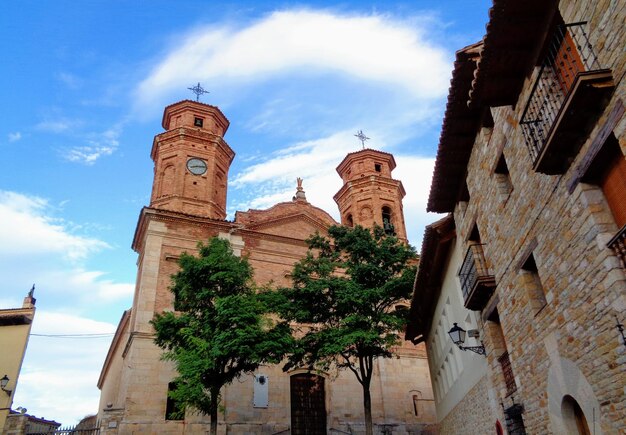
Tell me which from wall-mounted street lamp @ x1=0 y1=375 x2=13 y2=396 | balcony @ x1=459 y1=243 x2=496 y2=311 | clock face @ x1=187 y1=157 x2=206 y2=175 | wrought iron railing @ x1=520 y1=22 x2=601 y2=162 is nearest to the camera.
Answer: wrought iron railing @ x1=520 y1=22 x2=601 y2=162

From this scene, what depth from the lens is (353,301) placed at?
1886 centimetres

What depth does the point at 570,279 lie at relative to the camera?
673 cm

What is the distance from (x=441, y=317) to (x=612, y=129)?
37.8 ft

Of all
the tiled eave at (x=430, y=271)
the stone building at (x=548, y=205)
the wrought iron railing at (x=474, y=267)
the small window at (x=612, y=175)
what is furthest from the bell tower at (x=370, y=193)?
the small window at (x=612, y=175)

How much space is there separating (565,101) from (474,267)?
221 inches

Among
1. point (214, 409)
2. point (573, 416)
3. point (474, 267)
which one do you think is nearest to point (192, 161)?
point (214, 409)

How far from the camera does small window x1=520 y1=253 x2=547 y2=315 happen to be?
8.12 meters

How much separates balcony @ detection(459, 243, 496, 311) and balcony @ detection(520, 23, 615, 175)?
3.48m

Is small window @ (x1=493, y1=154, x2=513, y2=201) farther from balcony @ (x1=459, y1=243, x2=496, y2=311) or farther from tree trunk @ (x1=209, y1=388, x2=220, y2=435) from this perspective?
tree trunk @ (x1=209, y1=388, x2=220, y2=435)

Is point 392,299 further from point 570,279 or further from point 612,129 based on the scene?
point 612,129

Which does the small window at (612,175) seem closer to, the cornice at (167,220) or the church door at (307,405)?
the church door at (307,405)

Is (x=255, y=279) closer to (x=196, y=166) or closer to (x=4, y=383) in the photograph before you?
(x=196, y=166)

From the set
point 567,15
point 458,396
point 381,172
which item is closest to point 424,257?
point 458,396

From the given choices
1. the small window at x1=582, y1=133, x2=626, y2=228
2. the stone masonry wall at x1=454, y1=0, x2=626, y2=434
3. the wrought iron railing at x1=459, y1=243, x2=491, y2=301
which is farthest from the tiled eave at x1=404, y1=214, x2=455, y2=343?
the small window at x1=582, y1=133, x2=626, y2=228
